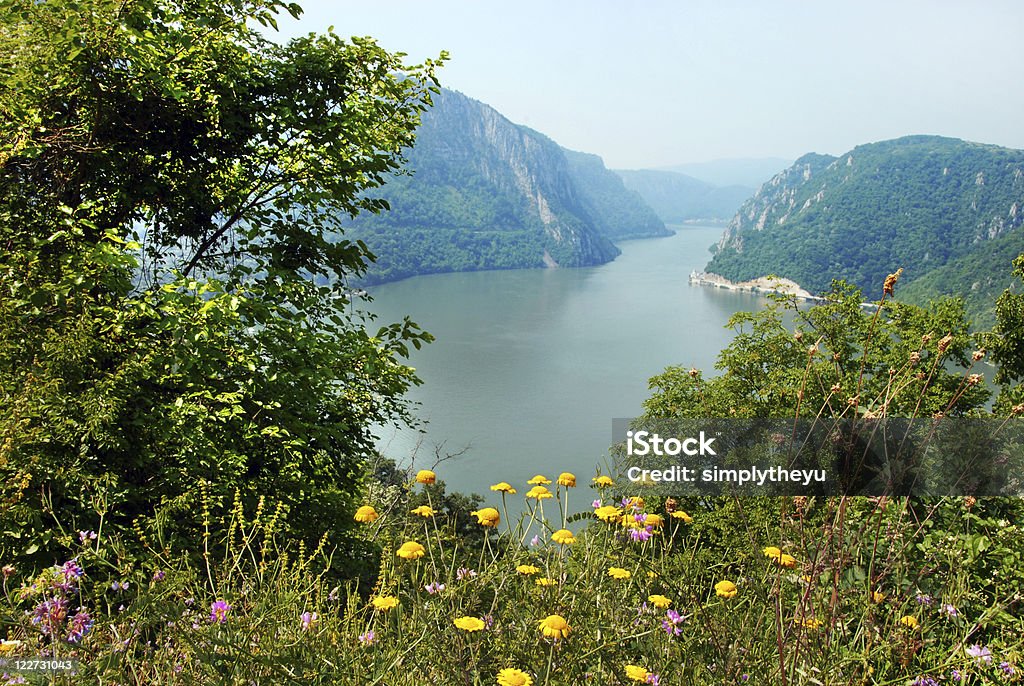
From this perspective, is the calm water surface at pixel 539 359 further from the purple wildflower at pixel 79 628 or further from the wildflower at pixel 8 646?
the wildflower at pixel 8 646

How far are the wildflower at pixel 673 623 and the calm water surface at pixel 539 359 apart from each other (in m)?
6.51

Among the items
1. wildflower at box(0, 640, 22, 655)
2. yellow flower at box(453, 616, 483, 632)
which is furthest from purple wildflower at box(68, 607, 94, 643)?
yellow flower at box(453, 616, 483, 632)

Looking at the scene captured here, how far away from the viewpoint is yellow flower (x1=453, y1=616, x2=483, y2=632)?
198cm

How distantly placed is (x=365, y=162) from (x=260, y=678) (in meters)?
6.67

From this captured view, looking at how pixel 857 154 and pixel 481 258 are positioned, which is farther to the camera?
pixel 857 154

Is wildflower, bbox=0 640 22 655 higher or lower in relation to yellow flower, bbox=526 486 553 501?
lower

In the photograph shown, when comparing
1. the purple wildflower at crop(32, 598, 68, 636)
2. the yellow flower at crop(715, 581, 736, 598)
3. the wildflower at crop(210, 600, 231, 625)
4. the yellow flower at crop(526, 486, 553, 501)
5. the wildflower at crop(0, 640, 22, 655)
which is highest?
the yellow flower at crop(526, 486, 553, 501)

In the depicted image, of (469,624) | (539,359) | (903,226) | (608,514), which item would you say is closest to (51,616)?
(469,624)

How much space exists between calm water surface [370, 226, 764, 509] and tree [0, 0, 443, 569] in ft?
7.80

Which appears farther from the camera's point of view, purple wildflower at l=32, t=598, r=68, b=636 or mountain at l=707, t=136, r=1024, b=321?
mountain at l=707, t=136, r=1024, b=321

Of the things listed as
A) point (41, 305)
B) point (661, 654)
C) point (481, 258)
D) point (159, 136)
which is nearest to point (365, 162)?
point (159, 136)

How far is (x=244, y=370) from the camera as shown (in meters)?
6.91

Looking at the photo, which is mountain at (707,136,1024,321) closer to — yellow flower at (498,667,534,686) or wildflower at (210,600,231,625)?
yellow flower at (498,667,534,686)

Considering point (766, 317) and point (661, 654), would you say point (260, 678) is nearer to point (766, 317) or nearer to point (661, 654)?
point (661, 654)
